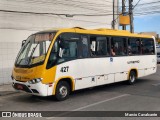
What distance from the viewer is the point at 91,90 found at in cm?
1242

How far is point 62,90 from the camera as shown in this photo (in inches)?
397

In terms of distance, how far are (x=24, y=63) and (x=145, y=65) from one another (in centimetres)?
779

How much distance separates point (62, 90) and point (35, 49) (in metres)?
1.81

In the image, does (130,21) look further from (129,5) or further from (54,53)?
(54,53)

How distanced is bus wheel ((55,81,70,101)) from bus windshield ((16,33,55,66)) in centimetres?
124

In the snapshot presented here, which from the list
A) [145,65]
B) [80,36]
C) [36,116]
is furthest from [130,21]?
[36,116]

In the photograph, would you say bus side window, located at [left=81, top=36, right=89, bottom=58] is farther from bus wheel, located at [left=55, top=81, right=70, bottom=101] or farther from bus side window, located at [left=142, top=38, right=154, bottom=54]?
bus side window, located at [left=142, top=38, right=154, bottom=54]

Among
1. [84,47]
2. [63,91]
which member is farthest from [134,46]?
[63,91]

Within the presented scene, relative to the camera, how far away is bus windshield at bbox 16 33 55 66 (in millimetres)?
9672

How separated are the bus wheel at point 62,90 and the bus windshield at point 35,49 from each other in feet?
4.08

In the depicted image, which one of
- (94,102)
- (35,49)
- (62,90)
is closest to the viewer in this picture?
(94,102)

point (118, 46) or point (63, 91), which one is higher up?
point (118, 46)

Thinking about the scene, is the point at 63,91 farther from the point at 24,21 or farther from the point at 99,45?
the point at 24,21

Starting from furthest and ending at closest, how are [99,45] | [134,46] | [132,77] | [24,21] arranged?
[24,21], [134,46], [132,77], [99,45]
